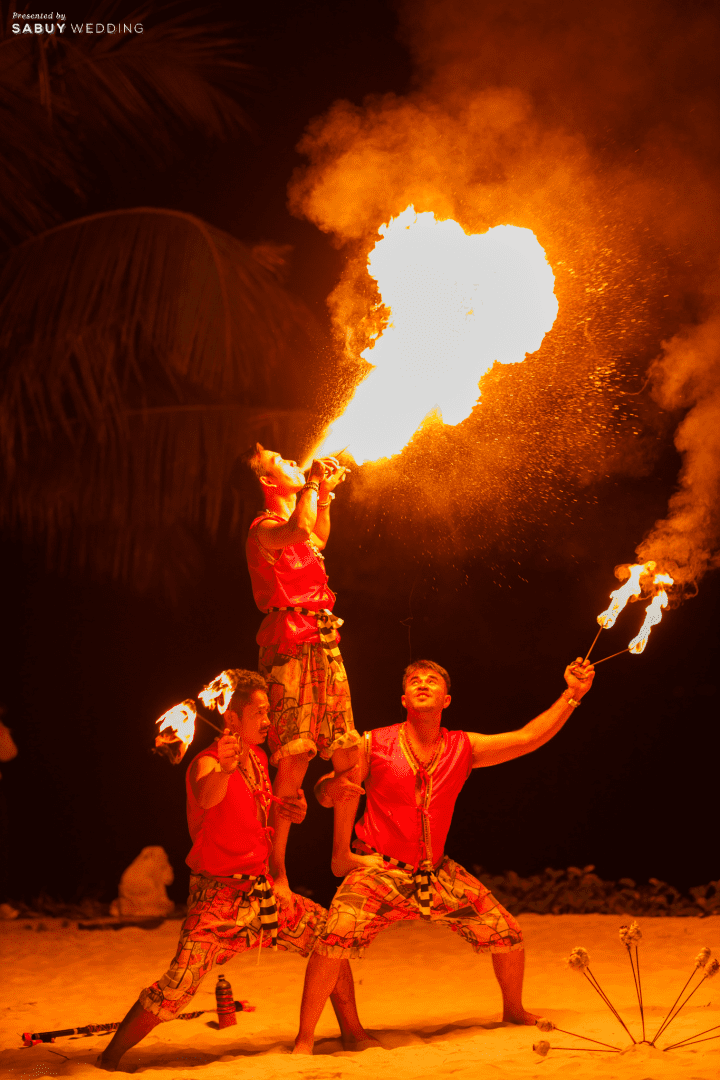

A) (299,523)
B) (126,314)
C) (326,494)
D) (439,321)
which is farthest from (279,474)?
(126,314)

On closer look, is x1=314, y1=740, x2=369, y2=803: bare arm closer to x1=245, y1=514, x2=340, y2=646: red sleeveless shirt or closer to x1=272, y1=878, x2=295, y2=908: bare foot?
x1=272, y1=878, x2=295, y2=908: bare foot

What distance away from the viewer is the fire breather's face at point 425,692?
16.5ft

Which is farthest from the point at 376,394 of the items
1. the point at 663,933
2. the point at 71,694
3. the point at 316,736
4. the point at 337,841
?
the point at 71,694

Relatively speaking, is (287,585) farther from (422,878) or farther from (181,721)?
(422,878)

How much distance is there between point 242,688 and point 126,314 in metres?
3.77

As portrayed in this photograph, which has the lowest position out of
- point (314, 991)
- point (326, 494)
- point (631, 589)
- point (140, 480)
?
point (314, 991)

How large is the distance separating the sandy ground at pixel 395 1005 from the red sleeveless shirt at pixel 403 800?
786 millimetres

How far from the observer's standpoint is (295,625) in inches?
214

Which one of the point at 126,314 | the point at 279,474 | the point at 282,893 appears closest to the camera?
the point at 282,893

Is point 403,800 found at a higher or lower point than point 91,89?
lower

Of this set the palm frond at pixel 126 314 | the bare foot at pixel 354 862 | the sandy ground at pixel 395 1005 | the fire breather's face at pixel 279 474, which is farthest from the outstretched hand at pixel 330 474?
the palm frond at pixel 126 314

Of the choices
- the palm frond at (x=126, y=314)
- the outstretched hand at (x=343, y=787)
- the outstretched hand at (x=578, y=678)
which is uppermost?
the palm frond at (x=126, y=314)

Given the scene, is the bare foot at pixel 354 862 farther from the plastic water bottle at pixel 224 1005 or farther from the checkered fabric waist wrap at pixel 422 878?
the plastic water bottle at pixel 224 1005

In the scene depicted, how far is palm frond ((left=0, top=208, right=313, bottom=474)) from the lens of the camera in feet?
25.1
